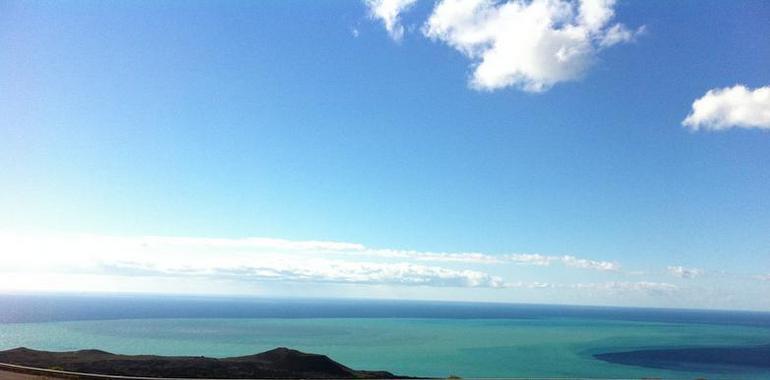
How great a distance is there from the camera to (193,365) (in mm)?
24062

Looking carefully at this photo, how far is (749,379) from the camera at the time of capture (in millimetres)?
38125

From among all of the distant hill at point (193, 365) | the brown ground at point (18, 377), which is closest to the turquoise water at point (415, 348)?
the distant hill at point (193, 365)

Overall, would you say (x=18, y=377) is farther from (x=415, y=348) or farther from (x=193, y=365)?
(x=415, y=348)

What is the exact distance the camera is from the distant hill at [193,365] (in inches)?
868

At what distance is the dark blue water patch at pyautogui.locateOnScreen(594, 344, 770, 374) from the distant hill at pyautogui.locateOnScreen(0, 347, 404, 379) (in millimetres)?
31463

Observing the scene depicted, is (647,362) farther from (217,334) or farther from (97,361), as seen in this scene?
(217,334)

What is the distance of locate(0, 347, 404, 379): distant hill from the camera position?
22.0 metres

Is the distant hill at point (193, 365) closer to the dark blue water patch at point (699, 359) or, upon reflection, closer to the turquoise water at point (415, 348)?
the turquoise water at point (415, 348)

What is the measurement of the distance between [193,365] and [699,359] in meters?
46.9

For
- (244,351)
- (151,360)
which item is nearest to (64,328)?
(244,351)

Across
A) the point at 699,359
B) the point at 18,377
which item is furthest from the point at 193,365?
the point at 699,359

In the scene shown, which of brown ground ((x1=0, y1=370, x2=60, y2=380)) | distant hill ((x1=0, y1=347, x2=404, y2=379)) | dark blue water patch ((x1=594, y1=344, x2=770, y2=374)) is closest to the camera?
brown ground ((x1=0, y1=370, x2=60, y2=380))

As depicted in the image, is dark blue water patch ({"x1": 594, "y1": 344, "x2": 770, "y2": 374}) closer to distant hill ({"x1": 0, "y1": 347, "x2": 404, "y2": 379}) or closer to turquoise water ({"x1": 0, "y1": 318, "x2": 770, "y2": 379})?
turquoise water ({"x1": 0, "y1": 318, "x2": 770, "y2": 379})

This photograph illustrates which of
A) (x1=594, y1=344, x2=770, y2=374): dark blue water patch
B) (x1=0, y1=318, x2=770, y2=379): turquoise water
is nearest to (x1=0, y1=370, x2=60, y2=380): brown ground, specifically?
(x1=0, y1=318, x2=770, y2=379): turquoise water
